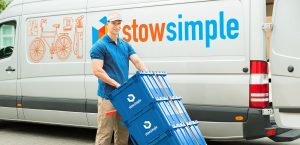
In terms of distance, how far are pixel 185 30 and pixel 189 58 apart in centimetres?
36

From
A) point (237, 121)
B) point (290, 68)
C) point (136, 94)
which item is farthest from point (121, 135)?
point (290, 68)

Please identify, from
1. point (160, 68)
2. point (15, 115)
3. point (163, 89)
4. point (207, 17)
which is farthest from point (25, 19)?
point (163, 89)

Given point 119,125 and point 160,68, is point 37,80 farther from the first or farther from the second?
point 119,125

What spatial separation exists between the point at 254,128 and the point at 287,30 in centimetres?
122

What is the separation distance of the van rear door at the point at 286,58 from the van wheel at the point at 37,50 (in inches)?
146

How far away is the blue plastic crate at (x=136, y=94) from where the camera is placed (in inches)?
201

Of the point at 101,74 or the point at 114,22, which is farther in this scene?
the point at 114,22

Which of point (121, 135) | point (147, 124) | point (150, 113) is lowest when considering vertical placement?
point (121, 135)

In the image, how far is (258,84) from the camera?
6.24 meters

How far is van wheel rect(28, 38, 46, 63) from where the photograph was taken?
833 centimetres

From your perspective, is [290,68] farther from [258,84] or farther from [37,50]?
[37,50]

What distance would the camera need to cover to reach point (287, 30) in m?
6.30

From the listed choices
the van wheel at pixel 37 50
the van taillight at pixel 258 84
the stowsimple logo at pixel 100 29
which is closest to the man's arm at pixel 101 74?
the van taillight at pixel 258 84

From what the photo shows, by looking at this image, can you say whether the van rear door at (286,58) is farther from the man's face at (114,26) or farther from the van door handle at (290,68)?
the man's face at (114,26)
